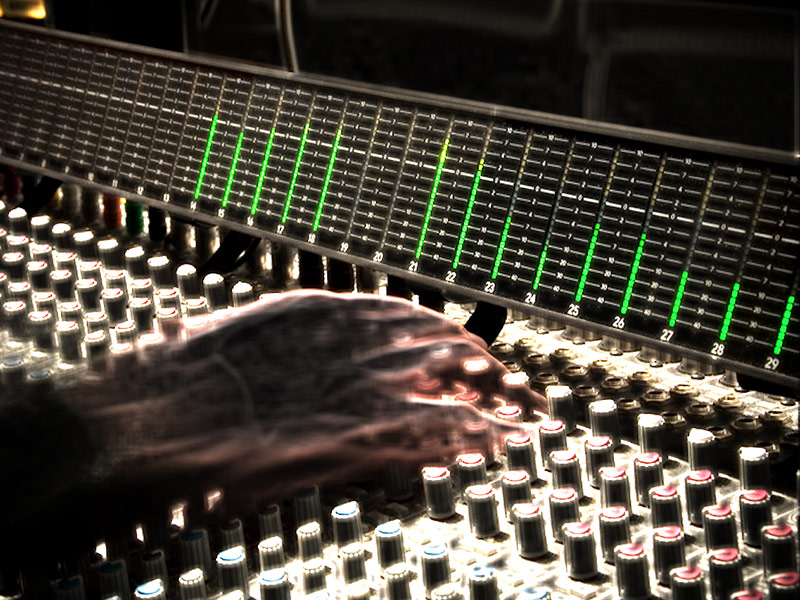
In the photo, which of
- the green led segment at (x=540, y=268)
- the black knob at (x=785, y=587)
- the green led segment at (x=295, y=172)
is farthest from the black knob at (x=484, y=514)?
the green led segment at (x=295, y=172)

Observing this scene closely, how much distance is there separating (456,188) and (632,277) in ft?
1.15

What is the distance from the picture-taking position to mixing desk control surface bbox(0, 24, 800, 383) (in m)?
1.50

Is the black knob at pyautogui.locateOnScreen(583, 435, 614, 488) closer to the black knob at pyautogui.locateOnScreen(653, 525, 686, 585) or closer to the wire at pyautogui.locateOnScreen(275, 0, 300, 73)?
the black knob at pyautogui.locateOnScreen(653, 525, 686, 585)

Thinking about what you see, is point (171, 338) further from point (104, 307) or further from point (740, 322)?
point (740, 322)

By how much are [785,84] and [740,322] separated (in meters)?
0.78

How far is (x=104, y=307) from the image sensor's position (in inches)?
77.0

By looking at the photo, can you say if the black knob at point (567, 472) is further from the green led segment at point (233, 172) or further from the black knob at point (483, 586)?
the green led segment at point (233, 172)

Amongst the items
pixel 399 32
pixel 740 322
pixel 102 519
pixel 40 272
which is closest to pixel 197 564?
pixel 102 519

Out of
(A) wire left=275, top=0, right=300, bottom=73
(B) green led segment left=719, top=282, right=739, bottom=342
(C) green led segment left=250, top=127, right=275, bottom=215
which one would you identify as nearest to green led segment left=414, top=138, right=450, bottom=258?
(C) green led segment left=250, top=127, right=275, bottom=215

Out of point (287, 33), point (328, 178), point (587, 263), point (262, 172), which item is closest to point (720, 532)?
point (587, 263)

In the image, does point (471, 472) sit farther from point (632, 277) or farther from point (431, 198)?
point (431, 198)

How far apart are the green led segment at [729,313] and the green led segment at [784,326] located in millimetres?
67

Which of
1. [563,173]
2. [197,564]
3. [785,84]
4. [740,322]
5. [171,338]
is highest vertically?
[785,84]

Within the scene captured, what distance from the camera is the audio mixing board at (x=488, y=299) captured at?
125 cm
